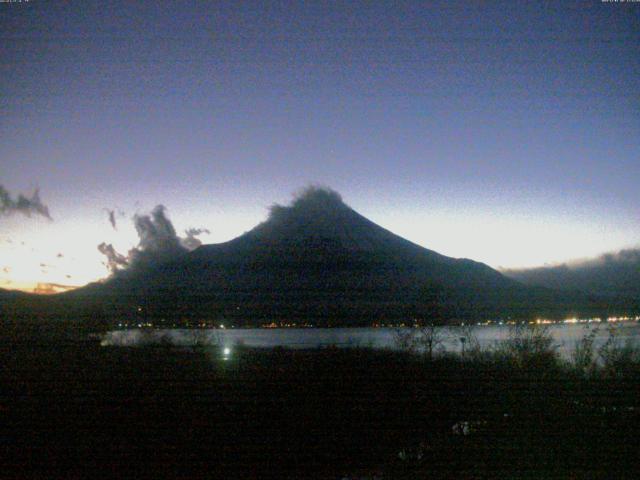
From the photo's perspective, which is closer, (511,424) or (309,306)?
(511,424)

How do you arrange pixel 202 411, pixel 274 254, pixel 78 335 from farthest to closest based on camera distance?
pixel 274 254 → pixel 78 335 → pixel 202 411

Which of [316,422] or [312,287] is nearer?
[316,422]

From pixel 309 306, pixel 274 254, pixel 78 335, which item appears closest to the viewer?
pixel 78 335

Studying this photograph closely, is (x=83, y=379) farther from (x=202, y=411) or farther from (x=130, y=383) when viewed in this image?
(x=202, y=411)

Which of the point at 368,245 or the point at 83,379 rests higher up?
the point at 368,245

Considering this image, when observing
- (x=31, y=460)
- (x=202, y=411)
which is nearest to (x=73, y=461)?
(x=31, y=460)

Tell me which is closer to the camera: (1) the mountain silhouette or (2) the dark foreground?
(2) the dark foreground

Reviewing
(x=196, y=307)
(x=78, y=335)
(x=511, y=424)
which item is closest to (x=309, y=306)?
(x=196, y=307)

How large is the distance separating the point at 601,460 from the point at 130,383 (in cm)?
927

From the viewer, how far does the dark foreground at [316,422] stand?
19.9 feet

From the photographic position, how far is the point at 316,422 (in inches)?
347

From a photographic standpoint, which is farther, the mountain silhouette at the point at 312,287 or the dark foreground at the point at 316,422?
the mountain silhouette at the point at 312,287

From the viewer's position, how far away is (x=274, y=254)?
269 feet

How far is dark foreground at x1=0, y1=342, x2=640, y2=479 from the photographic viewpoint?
19.9ft
